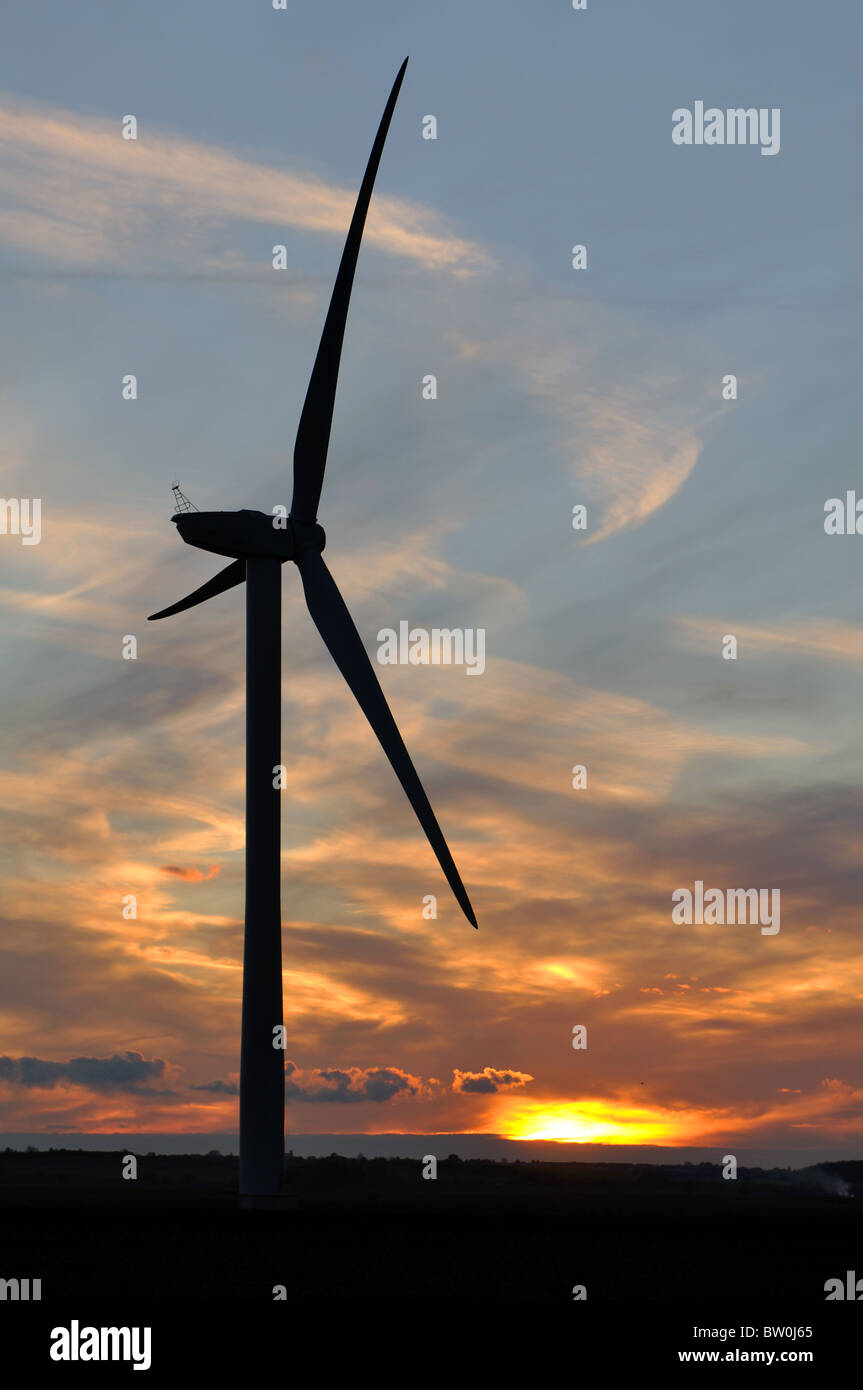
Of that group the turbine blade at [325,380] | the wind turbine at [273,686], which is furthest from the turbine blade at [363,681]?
the turbine blade at [325,380]

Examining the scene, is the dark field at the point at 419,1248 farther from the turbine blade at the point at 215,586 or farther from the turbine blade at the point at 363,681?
the turbine blade at the point at 215,586

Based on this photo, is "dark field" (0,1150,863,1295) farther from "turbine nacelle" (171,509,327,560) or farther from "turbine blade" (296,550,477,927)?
"turbine nacelle" (171,509,327,560)

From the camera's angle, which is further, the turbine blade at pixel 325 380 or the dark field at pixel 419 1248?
the turbine blade at pixel 325 380

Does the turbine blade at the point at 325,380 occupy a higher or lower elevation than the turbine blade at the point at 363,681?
higher

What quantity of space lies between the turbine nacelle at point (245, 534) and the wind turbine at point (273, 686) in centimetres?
4

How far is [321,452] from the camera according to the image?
203 ft

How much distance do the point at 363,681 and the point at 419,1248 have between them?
67.9 ft

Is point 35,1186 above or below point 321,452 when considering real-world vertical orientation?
below

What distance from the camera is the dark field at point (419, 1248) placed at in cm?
3675

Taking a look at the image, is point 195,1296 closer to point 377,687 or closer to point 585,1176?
point 377,687

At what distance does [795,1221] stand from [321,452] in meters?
37.0

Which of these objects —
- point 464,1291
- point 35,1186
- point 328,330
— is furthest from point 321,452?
point 35,1186

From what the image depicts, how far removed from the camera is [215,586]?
67.6 m
